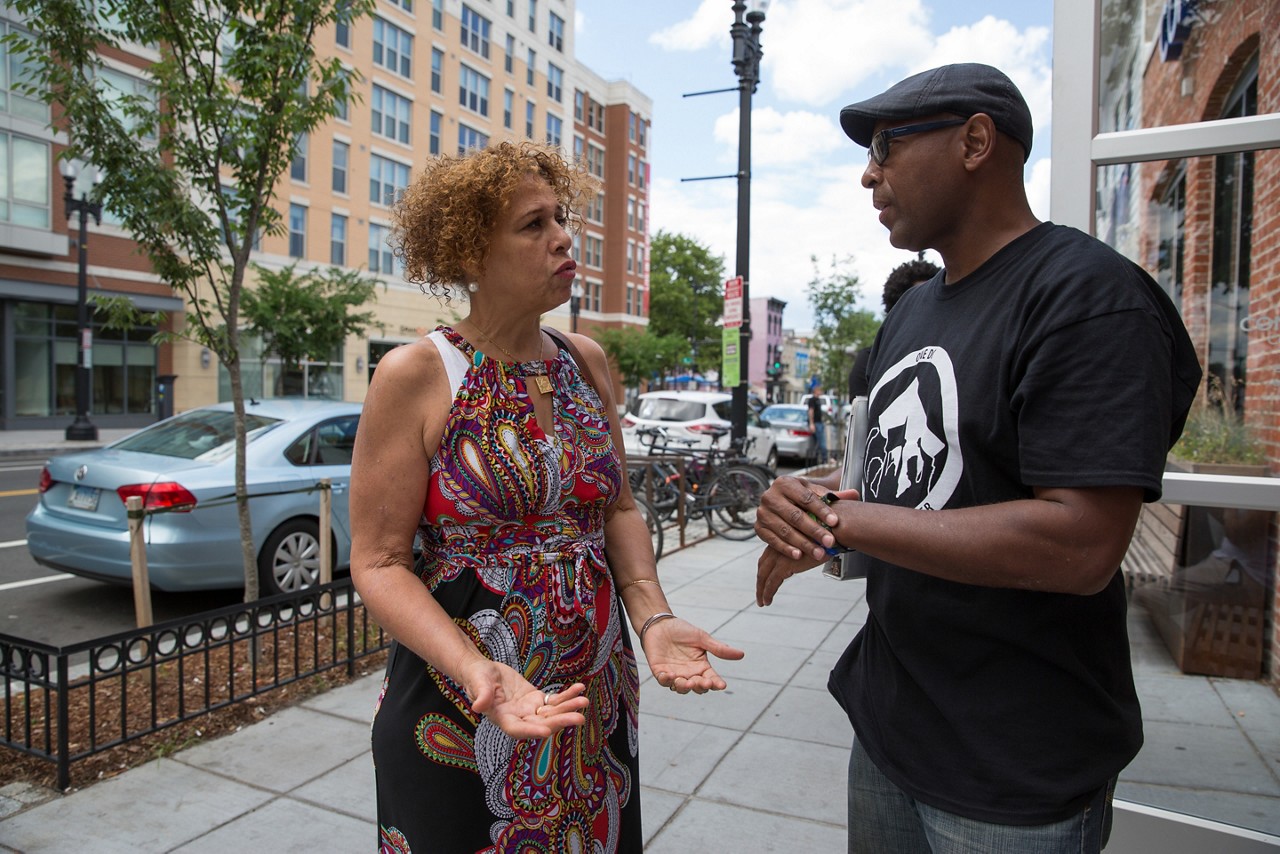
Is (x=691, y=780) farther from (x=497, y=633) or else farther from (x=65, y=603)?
(x=65, y=603)

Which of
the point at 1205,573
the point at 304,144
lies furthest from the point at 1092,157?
the point at 304,144

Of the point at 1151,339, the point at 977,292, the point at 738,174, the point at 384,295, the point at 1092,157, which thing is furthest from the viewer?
the point at 384,295

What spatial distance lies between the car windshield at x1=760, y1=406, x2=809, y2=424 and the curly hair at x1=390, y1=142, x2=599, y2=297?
67.1 feet

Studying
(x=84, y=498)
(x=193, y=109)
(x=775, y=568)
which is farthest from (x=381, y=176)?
(x=775, y=568)

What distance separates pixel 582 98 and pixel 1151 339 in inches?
2217

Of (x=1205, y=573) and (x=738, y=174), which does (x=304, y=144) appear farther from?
(x=1205, y=573)

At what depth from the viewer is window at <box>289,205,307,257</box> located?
31.8 metres

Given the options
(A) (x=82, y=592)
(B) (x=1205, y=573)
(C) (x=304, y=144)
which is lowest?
(A) (x=82, y=592)

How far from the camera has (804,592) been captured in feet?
23.8

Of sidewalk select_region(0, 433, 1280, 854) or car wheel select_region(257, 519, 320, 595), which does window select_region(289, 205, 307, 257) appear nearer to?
car wheel select_region(257, 519, 320, 595)

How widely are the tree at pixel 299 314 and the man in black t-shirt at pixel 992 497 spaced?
70.8 feet

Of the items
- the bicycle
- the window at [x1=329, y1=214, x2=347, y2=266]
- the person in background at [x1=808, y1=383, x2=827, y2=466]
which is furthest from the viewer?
the window at [x1=329, y1=214, x2=347, y2=266]

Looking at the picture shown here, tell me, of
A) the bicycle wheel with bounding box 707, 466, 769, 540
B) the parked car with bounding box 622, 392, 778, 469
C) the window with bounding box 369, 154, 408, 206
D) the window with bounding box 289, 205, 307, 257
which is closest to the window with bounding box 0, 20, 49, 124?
the window with bounding box 289, 205, 307, 257

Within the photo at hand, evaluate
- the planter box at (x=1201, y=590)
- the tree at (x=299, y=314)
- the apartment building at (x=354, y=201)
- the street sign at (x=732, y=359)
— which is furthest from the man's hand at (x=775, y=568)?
the tree at (x=299, y=314)
